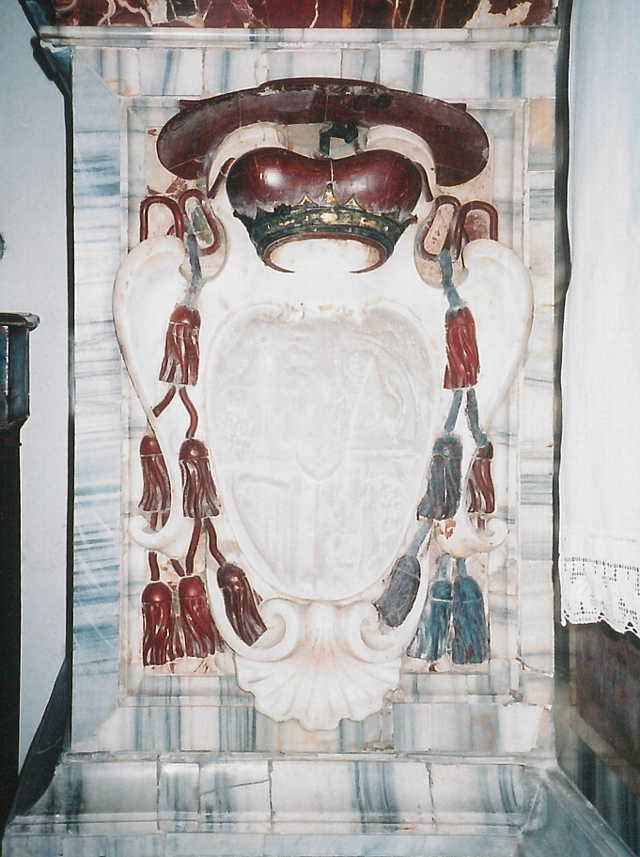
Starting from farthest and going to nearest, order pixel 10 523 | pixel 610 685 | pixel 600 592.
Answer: pixel 10 523
pixel 610 685
pixel 600 592

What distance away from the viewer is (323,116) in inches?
55.8

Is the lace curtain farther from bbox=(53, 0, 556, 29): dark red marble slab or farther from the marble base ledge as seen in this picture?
the marble base ledge

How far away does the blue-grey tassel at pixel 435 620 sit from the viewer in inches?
58.1

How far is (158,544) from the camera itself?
1.46 metres

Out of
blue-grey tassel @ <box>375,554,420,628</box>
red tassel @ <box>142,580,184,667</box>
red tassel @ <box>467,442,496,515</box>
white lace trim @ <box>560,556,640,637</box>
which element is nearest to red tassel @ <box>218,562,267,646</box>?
red tassel @ <box>142,580,184,667</box>

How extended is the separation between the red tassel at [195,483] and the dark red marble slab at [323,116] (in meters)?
0.56

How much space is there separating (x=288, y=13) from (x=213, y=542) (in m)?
1.06

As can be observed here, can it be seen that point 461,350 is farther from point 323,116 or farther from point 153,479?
point 153,479

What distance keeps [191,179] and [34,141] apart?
0.72 m

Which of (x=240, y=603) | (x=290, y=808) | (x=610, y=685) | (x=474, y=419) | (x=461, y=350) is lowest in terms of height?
(x=290, y=808)

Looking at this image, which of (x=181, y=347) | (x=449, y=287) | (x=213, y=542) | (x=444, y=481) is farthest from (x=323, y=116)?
(x=213, y=542)

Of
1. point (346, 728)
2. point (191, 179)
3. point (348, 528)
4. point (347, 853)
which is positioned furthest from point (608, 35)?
point (347, 853)

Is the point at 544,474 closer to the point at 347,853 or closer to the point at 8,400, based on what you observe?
the point at 347,853

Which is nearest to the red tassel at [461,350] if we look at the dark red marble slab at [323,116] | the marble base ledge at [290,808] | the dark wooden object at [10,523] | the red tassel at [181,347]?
the dark red marble slab at [323,116]
